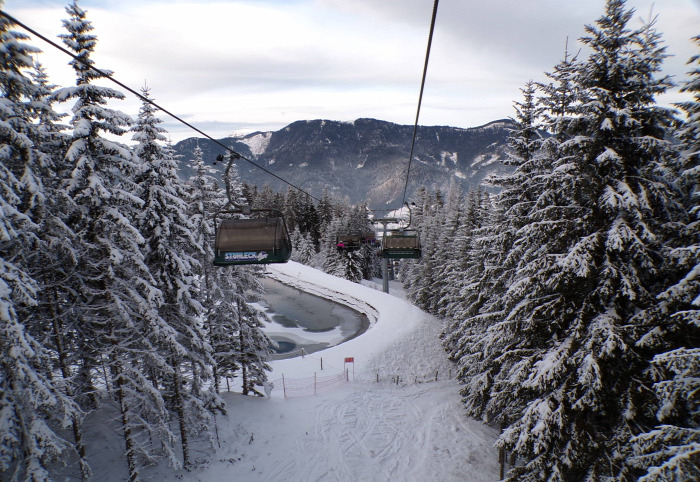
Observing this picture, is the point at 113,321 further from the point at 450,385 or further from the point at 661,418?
the point at 450,385

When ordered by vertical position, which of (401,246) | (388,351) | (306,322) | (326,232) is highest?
(401,246)

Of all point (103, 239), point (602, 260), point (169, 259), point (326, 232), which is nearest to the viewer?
point (602, 260)

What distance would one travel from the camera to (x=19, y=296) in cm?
788

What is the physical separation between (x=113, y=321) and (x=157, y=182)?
4.99 metres

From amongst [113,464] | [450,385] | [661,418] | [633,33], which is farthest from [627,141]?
[450,385]

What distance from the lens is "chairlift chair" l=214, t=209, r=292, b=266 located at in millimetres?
10008

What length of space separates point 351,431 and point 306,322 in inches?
1019

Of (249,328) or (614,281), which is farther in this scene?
(249,328)

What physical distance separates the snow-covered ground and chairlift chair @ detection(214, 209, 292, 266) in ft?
29.7

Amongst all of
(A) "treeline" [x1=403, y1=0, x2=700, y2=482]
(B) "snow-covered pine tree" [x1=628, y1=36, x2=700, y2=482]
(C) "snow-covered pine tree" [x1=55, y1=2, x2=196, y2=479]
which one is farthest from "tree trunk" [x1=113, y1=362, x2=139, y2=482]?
(B) "snow-covered pine tree" [x1=628, y1=36, x2=700, y2=482]

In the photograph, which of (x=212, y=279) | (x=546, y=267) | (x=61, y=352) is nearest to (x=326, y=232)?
(x=212, y=279)

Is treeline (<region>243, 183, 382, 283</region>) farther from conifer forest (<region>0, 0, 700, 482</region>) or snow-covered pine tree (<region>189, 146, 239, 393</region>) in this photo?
conifer forest (<region>0, 0, 700, 482</region>)

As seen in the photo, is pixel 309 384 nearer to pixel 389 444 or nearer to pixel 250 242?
pixel 389 444

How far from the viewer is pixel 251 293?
18.9 meters
